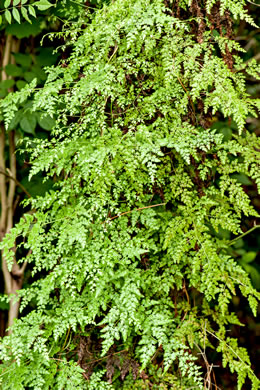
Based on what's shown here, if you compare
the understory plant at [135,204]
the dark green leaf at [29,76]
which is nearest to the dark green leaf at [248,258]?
the understory plant at [135,204]

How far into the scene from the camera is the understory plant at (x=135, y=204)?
133 centimetres

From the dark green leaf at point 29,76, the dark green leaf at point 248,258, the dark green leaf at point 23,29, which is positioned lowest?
the dark green leaf at point 248,258

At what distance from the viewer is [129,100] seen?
1410 mm

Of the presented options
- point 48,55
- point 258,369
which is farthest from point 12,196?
point 258,369

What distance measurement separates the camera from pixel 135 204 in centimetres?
148

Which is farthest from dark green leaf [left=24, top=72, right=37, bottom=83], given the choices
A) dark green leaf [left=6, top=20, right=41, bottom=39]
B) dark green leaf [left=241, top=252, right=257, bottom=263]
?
dark green leaf [left=241, top=252, right=257, bottom=263]

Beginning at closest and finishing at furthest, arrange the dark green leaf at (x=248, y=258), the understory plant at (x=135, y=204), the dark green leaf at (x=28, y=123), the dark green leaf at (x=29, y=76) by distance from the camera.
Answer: the understory plant at (x=135, y=204) < the dark green leaf at (x=28, y=123) < the dark green leaf at (x=29, y=76) < the dark green leaf at (x=248, y=258)

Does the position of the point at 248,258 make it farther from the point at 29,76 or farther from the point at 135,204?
the point at 29,76

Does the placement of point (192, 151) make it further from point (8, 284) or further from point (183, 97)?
point (8, 284)

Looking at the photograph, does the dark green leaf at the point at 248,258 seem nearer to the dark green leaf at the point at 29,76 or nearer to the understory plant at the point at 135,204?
the understory plant at the point at 135,204

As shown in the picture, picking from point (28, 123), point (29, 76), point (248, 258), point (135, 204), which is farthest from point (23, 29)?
point (248, 258)

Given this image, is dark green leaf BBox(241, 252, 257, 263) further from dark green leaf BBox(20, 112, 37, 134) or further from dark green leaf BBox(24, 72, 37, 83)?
dark green leaf BBox(24, 72, 37, 83)

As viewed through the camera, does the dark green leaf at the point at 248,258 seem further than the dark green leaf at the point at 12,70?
Yes

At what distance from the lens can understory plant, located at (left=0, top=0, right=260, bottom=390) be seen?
4.38 feet
